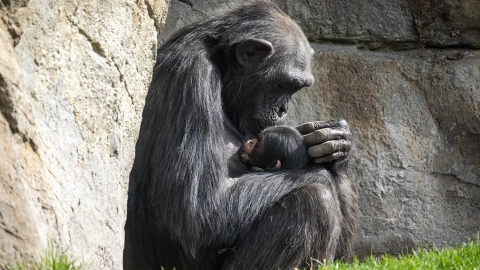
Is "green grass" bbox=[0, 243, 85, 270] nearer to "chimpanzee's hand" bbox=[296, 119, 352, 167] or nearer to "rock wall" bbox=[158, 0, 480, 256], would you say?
"chimpanzee's hand" bbox=[296, 119, 352, 167]

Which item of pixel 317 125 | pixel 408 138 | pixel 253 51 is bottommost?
pixel 408 138

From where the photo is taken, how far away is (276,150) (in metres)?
5.88

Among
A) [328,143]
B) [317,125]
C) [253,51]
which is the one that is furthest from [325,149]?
[253,51]

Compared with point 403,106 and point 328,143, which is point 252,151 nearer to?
point 328,143

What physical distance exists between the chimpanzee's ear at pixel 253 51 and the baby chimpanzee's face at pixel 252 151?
27.3 inches

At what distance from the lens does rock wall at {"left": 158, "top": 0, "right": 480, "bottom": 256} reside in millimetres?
7535

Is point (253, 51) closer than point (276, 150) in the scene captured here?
No

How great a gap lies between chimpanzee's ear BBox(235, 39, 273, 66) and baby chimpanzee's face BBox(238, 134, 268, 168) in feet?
2.27

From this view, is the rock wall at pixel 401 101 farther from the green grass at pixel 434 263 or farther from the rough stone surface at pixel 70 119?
the rough stone surface at pixel 70 119

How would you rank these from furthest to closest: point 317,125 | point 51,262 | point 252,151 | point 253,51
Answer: point 253,51 → point 317,125 → point 252,151 → point 51,262

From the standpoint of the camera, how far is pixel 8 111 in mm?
3602

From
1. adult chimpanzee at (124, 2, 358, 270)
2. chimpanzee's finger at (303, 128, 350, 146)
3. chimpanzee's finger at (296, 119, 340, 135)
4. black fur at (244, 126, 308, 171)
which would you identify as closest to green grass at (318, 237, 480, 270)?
adult chimpanzee at (124, 2, 358, 270)

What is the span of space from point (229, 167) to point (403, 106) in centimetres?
Answer: 255

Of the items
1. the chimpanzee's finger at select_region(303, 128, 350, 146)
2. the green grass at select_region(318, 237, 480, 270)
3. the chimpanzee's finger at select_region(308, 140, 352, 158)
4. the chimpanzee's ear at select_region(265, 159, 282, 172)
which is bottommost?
the green grass at select_region(318, 237, 480, 270)
